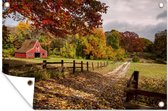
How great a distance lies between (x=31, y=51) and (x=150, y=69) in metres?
0.73

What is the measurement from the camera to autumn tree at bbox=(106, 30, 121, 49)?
2.53 m

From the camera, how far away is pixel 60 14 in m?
2.57

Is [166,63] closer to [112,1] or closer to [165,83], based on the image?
[165,83]

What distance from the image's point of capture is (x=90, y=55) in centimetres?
261

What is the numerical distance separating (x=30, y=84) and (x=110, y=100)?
0.49m

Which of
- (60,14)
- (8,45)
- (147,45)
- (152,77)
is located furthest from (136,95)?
(8,45)

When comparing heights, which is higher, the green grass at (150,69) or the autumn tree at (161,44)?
the autumn tree at (161,44)

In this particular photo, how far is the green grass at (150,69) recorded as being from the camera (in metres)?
2.51

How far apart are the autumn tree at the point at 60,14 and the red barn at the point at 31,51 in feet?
0.33

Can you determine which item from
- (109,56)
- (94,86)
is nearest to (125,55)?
(109,56)

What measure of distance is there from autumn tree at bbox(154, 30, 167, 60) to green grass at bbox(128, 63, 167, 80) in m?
0.06

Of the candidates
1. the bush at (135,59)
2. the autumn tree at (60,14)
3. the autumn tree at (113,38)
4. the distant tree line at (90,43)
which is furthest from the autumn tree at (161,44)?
the autumn tree at (60,14)

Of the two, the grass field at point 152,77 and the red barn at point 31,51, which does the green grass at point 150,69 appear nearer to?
the grass field at point 152,77

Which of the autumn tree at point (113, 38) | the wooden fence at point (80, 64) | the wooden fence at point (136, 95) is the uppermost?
the autumn tree at point (113, 38)
